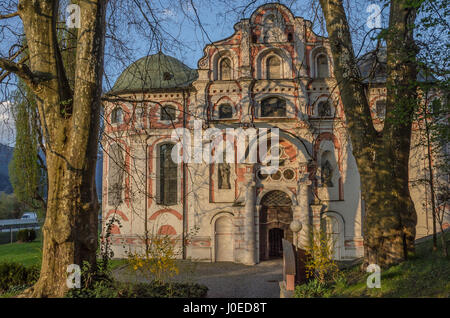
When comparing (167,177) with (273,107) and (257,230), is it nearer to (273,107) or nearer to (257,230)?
(257,230)

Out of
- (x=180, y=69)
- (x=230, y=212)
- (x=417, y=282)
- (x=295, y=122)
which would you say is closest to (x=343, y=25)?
(x=417, y=282)

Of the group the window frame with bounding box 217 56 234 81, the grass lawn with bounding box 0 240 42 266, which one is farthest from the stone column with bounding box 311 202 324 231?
the grass lawn with bounding box 0 240 42 266

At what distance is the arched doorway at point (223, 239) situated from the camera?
1683 cm

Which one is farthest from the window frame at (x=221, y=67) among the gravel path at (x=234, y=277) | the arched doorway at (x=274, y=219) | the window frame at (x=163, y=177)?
the gravel path at (x=234, y=277)

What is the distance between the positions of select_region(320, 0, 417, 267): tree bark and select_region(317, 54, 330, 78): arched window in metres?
9.93

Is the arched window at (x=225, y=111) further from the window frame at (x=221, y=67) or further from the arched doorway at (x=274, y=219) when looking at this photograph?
the arched doorway at (x=274, y=219)

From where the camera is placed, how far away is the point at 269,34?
684 inches

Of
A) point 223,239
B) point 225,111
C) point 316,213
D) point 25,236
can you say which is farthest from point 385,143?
point 25,236

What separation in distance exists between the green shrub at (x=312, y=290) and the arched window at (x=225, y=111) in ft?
37.0

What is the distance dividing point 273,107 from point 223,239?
672 centimetres

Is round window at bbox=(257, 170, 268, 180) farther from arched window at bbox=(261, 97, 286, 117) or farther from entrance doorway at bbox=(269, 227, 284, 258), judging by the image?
arched window at bbox=(261, 97, 286, 117)

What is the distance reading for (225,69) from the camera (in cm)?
1781

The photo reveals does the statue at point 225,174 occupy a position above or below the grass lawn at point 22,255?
above

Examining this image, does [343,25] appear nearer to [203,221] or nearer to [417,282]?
[417,282]
